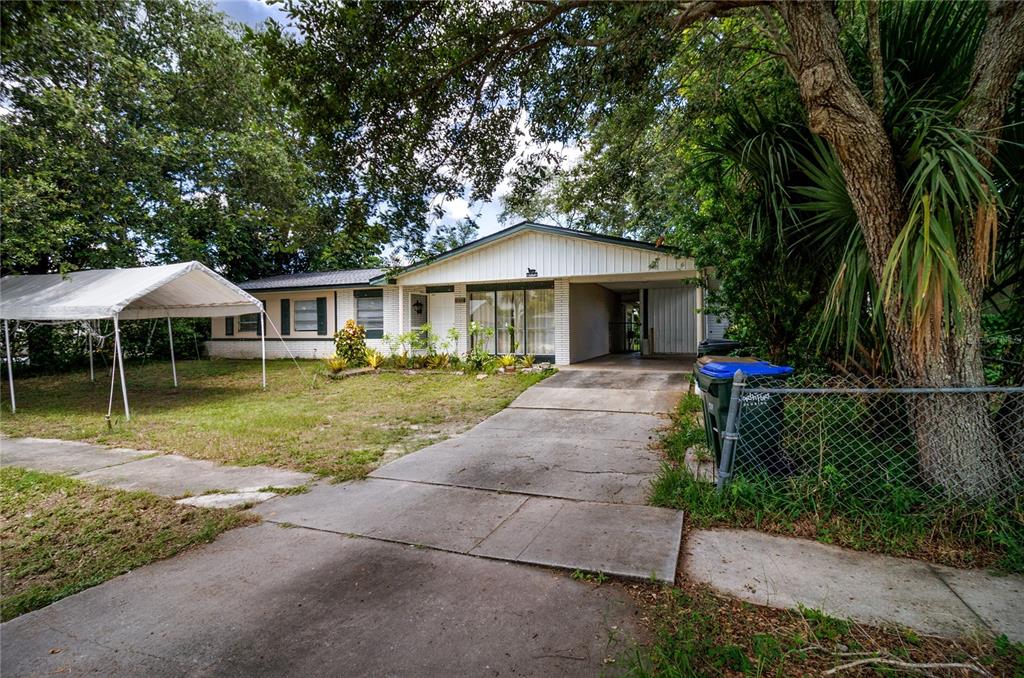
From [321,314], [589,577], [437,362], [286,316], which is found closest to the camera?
[589,577]

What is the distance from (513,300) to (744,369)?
10648mm

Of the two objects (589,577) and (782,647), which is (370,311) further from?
(782,647)

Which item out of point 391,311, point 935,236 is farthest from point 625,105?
point 391,311

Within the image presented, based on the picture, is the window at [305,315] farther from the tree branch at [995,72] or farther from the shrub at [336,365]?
the tree branch at [995,72]

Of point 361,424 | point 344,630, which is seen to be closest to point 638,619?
point 344,630

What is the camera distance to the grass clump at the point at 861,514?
9.50 feet

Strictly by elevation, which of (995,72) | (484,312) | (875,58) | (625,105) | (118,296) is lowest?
(484,312)

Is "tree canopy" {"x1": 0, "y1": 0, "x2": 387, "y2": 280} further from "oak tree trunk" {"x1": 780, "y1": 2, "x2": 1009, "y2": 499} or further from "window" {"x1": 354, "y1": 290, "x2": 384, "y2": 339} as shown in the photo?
"oak tree trunk" {"x1": 780, "y1": 2, "x2": 1009, "y2": 499}

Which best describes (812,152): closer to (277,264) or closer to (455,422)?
(455,422)

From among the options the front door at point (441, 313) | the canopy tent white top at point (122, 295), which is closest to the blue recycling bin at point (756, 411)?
the canopy tent white top at point (122, 295)

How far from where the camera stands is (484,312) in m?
14.6

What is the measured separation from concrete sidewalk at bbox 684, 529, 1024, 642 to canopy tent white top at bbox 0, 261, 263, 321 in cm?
958

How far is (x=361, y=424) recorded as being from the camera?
7254mm

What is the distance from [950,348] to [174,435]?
8.57 m
